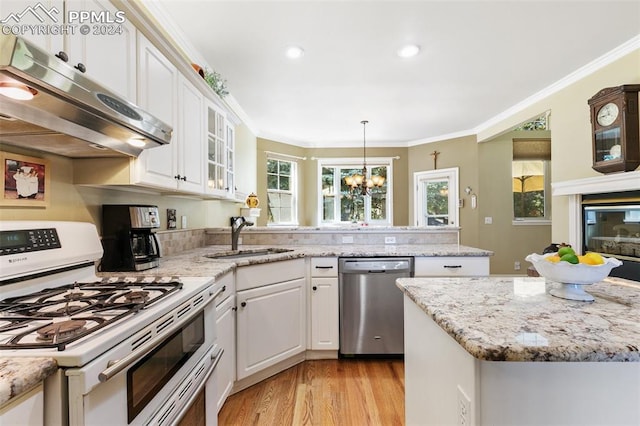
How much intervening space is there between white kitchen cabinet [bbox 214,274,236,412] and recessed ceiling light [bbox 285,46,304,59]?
2.00 metres

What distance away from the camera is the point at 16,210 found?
1.20 metres

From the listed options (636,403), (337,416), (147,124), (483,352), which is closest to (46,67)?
(147,124)

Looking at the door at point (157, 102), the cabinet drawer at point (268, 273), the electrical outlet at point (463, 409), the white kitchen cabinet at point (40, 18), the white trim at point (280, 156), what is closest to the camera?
the electrical outlet at point (463, 409)

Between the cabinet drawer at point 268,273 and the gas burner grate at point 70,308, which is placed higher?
the gas burner grate at point 70,308

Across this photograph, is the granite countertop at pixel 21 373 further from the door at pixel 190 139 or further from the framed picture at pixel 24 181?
the door at pixel 190 139

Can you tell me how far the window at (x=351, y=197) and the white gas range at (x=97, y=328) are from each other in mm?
4892

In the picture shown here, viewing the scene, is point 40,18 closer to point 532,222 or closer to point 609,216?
point 609,216

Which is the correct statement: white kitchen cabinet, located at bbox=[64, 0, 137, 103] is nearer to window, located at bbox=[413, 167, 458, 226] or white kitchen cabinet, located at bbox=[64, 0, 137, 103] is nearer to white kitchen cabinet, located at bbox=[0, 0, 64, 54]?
white kitchen cabinet, located at bbox=[0, 0, 64, 54]

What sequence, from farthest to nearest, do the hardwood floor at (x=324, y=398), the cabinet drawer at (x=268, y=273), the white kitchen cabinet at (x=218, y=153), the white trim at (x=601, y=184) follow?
1. the white trim at (x=601, y=184)
2. the white kitchen cabinet at (x=218, y=153)
3. the cabinet drawer at (x=268, y=273)
4. the hardwood floor at (x=324, y=398)

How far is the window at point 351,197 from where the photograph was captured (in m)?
6.34

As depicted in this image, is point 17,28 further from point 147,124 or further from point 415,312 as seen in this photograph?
point 415,312

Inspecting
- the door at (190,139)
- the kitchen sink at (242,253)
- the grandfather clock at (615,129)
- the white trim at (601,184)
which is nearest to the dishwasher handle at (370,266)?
the kitchen sink at (242,253)

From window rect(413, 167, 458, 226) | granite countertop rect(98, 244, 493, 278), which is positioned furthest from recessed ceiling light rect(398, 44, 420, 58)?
window rect(413, 167, 458, 226)

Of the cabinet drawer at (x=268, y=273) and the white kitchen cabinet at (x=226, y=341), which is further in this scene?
the cabinet drawer at (x=268, y=273)
